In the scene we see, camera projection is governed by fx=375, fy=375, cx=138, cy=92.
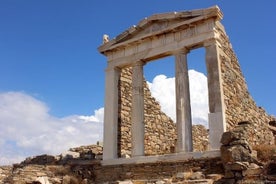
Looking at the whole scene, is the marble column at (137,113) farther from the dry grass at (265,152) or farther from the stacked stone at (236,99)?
the dry grass at (265,152)

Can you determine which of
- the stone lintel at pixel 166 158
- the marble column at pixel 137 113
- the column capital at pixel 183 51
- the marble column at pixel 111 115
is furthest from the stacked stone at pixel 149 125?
the column capital at pixel 183 51

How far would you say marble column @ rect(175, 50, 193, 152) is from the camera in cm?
1266

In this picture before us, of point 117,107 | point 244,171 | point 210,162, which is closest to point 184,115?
point 210,162

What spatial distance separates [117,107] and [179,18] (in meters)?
4.32

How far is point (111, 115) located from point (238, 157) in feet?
22.1

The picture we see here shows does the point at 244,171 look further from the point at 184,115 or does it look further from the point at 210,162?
the point at 184,115

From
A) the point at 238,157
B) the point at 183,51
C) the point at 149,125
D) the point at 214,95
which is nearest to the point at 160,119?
the point at 149,125

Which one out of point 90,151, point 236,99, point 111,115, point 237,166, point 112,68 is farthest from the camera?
point 90,151

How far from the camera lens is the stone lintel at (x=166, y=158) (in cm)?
1155

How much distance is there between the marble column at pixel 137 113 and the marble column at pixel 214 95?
110 inches

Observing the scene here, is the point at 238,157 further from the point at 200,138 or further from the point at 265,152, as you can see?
the point at 200,138

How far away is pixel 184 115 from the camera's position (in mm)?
12938

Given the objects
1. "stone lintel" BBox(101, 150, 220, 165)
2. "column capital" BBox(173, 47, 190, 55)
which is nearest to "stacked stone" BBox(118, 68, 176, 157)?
"stone lintel" BBox(101, 150, 220, 165)

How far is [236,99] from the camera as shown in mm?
13578
